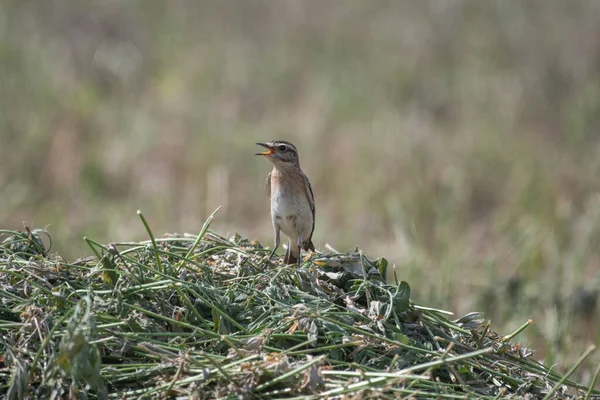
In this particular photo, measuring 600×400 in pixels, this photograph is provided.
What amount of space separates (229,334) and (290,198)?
8.68 feet

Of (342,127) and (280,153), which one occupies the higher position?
(342,127)

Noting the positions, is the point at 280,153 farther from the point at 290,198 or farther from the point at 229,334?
the point at 229,334

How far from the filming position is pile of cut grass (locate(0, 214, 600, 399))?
3.71m

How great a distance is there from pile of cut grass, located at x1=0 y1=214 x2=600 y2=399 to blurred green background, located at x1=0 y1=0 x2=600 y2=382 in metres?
3.95

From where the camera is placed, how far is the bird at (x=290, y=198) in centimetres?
663

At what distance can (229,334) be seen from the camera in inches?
162

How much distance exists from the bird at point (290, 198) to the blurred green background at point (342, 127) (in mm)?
2291

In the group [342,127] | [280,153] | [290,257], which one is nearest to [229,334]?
[290,257]

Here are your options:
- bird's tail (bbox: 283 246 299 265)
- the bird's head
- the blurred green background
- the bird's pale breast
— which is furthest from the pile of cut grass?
the blurred green background

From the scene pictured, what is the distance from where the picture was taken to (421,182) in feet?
41.3

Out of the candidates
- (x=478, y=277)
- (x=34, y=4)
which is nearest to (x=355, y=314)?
(x=478, y=277)

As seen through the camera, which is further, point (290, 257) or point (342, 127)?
point (342, 127)

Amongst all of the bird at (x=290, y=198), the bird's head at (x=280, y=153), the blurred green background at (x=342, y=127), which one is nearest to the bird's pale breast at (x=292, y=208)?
the bird at (x=290, y=198)

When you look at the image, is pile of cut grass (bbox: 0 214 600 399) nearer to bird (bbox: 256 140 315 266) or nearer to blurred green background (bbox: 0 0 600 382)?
bird (bbox: 256 140 315 266)
